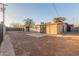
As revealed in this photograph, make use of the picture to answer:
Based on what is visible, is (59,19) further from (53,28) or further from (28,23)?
(28,23)

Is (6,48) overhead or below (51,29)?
below

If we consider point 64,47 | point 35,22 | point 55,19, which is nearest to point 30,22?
point 35,22

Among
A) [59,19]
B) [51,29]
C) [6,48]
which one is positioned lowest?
[6,48]

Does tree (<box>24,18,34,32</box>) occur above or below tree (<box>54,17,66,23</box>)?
below

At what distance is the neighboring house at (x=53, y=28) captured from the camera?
12.4 feet

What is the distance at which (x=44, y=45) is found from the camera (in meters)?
3.77

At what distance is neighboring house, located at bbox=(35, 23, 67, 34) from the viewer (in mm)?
3783

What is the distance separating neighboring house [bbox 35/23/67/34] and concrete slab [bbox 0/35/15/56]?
17.2 inches

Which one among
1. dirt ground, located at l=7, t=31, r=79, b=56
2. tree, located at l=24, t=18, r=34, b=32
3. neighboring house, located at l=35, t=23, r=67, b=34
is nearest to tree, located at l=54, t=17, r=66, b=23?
neighboring house, located at l=35, t=23, r=67, b=34

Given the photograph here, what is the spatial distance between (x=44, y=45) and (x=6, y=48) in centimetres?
53

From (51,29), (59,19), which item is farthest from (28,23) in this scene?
(59,19)

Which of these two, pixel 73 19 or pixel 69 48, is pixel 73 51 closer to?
pixel 69 48

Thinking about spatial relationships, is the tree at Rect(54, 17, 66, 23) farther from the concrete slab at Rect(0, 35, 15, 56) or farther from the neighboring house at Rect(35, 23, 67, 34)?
the concrete slab at Rect(0, 35, 15, 56)

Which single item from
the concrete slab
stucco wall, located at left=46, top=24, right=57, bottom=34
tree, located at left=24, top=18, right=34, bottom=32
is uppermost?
tree, located at left=24, top=18, right=34, bottom=32
